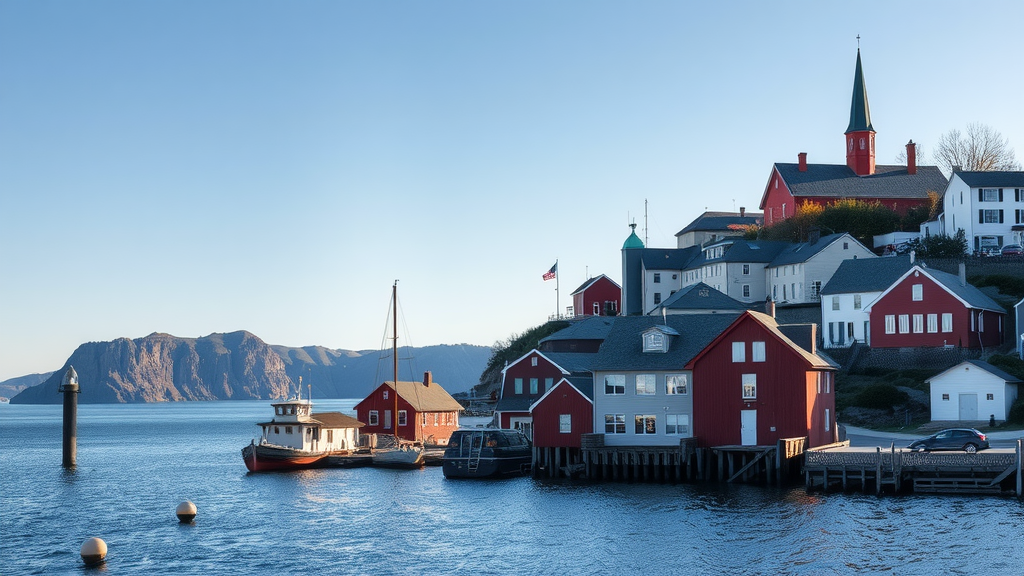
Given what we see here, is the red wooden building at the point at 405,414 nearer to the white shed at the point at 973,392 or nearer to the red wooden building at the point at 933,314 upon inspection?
the red wooden building at the point at 933,314

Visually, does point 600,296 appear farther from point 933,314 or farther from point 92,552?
point 92,552

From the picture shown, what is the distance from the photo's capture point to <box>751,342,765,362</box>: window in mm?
59281

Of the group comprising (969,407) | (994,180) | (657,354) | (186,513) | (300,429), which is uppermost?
(994,180)

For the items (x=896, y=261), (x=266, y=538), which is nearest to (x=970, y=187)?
(x=896, y=261)

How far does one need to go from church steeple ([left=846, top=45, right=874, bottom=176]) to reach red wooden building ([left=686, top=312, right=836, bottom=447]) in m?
68.6

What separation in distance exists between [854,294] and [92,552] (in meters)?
66.3

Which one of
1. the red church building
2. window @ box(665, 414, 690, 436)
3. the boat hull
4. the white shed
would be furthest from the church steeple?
the boat hull

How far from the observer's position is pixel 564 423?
6456 centimetres

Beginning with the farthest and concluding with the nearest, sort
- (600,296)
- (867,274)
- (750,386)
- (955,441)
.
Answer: (600,296) → (867,274) → (750,386) → (955,441)

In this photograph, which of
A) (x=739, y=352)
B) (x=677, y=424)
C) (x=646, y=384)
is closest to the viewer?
(x=739, y=352)

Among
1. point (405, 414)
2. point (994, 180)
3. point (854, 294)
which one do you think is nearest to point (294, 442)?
point (405, 414)

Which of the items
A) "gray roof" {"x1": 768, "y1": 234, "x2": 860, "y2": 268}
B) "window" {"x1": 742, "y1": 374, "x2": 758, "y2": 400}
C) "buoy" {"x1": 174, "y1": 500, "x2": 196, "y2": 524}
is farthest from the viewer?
"gray roof" {"x1": 768, "y1": 234, "x2": 860, "y2": 268}

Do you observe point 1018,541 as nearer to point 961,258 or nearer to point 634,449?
point 634,449

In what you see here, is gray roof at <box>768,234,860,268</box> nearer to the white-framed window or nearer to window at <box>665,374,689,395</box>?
window at <box>665,374,689,395</box>
